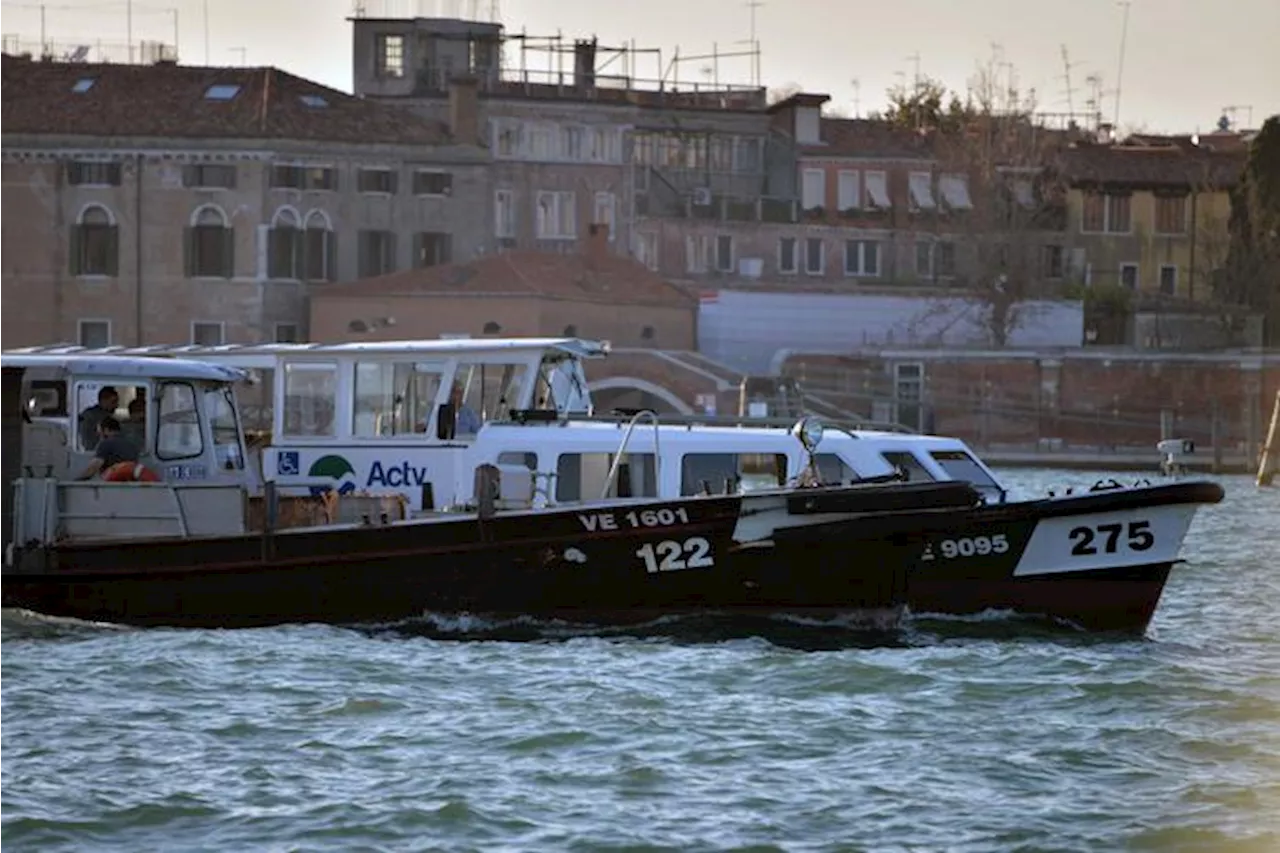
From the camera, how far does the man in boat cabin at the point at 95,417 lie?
22.6 metres

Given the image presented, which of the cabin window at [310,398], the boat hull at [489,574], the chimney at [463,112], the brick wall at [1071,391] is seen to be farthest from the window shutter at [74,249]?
the boat hull at [489,574]

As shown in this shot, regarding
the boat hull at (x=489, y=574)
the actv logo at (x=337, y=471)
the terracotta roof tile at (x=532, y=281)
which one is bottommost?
the boat hull at (x=489, y=574)

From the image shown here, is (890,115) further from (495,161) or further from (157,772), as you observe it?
(157,772)

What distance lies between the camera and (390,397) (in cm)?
2403

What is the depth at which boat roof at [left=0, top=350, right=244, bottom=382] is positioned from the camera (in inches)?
882

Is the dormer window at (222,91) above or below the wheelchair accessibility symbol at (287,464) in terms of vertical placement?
above

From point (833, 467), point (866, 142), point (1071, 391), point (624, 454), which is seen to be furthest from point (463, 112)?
point (833, 467)

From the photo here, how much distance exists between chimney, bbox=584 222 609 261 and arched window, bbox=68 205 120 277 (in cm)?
988

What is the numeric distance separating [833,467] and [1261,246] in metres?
56.6

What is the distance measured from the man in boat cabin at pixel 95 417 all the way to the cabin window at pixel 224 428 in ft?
2.55

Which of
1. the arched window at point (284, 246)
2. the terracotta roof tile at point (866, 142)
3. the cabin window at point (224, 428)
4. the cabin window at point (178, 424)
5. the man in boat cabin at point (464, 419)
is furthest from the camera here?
the terracotta roof tile at point (866, 142)

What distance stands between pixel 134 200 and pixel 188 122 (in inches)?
77.2

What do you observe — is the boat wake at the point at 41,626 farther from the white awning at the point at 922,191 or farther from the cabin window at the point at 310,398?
the white awning at the point at 922,191

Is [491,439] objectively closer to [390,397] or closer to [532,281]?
[390,397]
